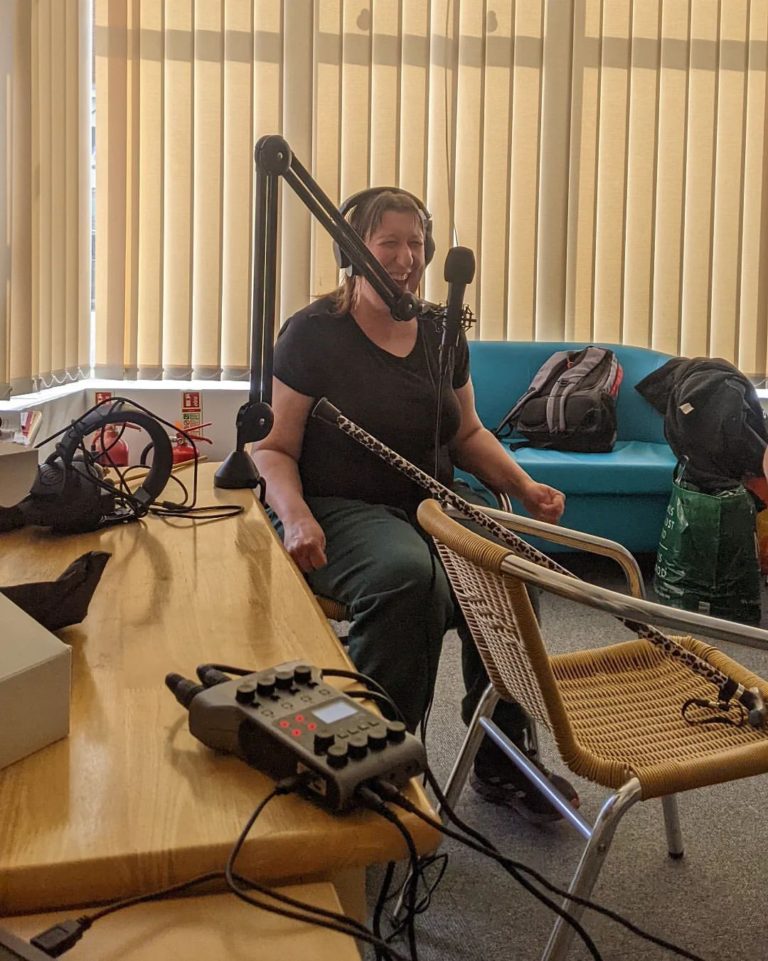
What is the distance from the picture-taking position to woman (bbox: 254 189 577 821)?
1.53 metres

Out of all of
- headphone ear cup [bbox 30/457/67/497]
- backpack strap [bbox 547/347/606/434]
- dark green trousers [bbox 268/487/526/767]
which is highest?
backpack strap [bbox 547/347/606/434]

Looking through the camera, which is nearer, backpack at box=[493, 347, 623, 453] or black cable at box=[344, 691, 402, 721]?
black cable at box=[344, 691, 402, 721]

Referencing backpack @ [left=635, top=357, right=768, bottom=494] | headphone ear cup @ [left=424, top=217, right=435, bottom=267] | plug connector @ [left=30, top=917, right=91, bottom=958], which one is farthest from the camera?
backpack @ [left=635, top=357, right=768, bottom=494]

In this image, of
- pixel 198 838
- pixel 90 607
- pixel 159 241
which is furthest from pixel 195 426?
pixel 198 838

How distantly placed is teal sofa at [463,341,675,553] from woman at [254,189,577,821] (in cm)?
137

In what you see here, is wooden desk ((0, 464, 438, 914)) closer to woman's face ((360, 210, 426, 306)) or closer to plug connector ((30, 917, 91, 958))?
plug connector ((30, 917, 91, 958))

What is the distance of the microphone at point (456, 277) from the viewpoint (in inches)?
52.5

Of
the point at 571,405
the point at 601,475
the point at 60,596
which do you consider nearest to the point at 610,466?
the point at 601,475

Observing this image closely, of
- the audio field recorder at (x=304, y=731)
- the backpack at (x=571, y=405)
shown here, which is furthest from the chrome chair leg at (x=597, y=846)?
the backpack at (x=571, y=405)

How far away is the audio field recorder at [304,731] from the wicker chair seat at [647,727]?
581mm

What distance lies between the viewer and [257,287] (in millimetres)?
1319

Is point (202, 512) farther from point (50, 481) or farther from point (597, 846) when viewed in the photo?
point (597, 846)

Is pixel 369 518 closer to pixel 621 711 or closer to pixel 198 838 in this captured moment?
pixel 621 711

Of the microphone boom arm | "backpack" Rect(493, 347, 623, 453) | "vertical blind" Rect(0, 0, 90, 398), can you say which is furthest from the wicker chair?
"backpack" Rect(493, 347, 623, 453)
